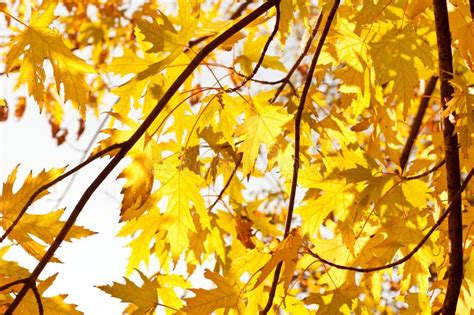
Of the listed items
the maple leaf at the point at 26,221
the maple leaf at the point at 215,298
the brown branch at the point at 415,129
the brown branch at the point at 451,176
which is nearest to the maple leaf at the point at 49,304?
the maple leaf at the point at 26,221

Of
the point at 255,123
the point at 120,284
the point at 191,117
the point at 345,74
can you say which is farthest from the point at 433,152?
the point at 120,284

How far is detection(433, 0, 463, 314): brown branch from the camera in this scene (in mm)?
1342

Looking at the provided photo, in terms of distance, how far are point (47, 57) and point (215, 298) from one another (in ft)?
2.02

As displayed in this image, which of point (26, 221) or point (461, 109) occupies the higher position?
point (461, 109)

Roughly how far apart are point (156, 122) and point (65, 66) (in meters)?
0.23

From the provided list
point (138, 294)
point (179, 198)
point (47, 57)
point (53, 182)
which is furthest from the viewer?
point (179, 198)

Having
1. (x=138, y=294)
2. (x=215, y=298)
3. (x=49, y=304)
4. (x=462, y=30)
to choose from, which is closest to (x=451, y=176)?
(x=462, y=30)

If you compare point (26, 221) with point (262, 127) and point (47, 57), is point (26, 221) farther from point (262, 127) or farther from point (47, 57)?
point (262, 127)

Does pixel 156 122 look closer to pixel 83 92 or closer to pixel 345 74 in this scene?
pixel 83 92

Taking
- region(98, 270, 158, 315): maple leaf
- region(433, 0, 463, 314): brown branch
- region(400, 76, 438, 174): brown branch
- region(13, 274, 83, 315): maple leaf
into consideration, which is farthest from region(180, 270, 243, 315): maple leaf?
region(400, 76, 438, 174): brown branch

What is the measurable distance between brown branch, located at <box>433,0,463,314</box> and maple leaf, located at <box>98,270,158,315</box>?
63cm

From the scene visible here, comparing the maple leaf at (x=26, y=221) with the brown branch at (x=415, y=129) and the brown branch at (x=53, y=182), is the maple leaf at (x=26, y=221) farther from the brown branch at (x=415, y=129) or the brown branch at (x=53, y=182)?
the brown branch at (x=415, y=129)

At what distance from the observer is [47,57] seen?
1.42 m

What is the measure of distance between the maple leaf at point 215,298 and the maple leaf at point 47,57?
0.46m
